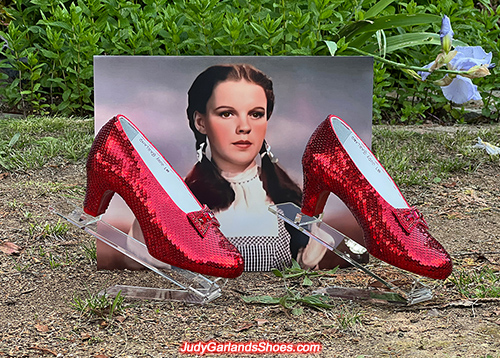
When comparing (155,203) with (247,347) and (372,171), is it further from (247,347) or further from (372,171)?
(372,171)

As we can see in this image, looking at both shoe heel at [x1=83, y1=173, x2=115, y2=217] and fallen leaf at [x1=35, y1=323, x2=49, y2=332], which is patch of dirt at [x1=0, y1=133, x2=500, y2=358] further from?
shoe heel at [x1=83, y1=173, x2=115, y2=217]

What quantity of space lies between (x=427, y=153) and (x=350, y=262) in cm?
161

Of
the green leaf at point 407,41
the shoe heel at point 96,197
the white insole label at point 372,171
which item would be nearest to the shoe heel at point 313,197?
the white insole label at point 372,171

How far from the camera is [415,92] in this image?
367 cm

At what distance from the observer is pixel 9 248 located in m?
1.96

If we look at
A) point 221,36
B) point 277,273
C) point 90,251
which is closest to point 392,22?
point 221,36

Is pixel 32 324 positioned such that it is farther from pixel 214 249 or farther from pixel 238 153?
pixel 238 153

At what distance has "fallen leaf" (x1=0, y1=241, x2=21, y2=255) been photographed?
1.93 meters

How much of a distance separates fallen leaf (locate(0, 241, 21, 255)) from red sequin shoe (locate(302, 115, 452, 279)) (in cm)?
104

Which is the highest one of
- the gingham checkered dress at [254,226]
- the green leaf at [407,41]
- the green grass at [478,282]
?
the green leaf at [407,41]

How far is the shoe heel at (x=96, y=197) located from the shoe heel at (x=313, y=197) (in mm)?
602

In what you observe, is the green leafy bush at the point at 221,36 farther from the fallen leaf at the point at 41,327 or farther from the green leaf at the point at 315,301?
the fallen leaf at the point at 41,327

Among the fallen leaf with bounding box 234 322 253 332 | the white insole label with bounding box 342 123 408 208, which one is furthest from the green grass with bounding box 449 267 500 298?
the fallen leaf with bounding box 234 322 253 332

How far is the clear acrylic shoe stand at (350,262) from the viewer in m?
1.61
